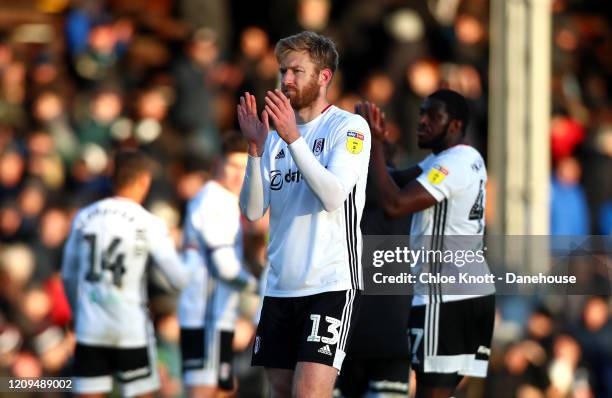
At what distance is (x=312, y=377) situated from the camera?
775 centimetres

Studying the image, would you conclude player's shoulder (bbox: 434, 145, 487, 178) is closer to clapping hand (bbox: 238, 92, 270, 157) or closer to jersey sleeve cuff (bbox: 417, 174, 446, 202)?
jersey sleeve cuff (bbox: 417, 174, 446, 202)

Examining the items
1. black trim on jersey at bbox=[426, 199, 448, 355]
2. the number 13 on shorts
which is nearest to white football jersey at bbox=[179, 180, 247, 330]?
black trim on jersey at bbox=[426, 199, 448, 355]

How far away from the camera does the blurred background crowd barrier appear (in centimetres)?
1356

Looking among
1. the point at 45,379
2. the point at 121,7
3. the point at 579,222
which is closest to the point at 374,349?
the point at 45,379

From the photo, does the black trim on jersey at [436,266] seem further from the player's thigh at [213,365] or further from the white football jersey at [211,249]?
the player's thigh at [213,365]

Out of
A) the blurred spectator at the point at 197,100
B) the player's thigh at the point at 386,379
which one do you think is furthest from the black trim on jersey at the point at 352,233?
the blurred spectator at the point at 197,100

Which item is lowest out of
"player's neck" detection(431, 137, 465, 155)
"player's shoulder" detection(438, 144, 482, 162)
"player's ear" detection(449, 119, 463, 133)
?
"player's shoulder" detection(438, 144, 482, 162)

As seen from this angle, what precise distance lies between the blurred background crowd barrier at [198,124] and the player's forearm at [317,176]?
17.2ft

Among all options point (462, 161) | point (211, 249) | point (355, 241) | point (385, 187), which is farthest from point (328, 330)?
point (211, 249)

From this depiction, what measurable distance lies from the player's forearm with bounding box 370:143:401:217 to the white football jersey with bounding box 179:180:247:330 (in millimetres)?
2590

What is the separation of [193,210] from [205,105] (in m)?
3.60

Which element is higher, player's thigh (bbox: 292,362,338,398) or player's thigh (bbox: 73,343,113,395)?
player's thigh (bbox: 292,362,338,398)

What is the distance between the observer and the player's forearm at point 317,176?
7.63 metres

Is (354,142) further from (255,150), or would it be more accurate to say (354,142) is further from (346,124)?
(255,150)
